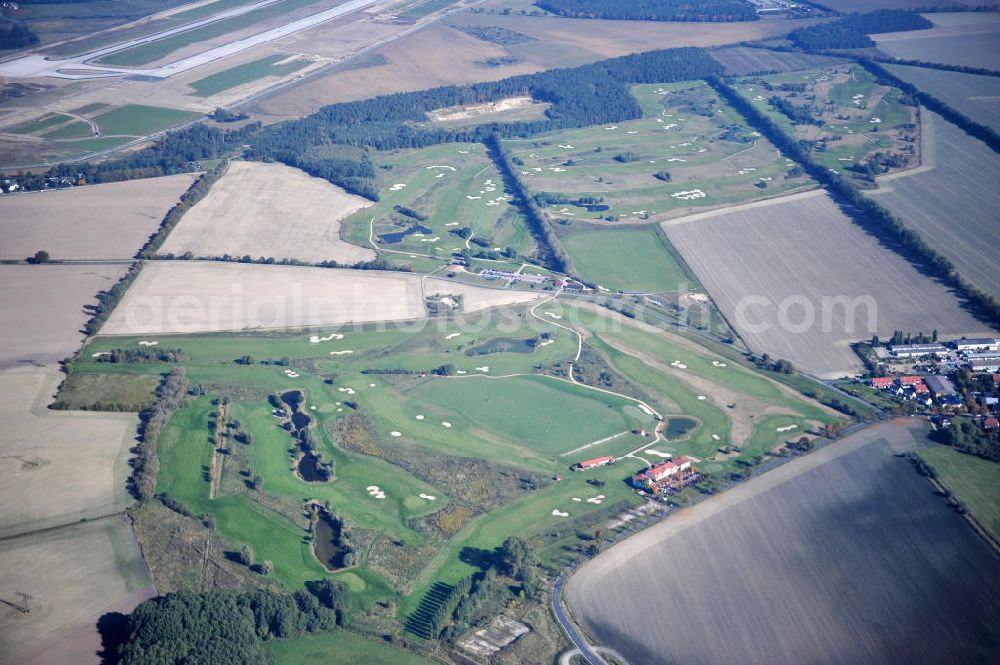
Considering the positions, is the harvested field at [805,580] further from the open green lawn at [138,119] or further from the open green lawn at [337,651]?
the open green lawn at [138,119]

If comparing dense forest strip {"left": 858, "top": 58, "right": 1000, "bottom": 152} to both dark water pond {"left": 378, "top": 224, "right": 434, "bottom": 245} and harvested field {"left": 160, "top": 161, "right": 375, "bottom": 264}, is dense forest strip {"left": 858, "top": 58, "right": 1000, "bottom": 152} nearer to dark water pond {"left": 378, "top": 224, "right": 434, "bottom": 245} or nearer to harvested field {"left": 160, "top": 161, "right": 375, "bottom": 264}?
Result: dark water pond {"left": 378, "top": 224, "right": 434, "bottom": 245}

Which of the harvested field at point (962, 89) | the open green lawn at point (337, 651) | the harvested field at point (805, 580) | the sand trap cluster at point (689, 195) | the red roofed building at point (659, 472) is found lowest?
the harvested field at point (805, 580)

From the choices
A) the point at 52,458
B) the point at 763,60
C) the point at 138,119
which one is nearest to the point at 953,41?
the point at 763,60

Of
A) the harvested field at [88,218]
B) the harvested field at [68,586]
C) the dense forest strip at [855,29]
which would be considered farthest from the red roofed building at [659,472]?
the dense forest strip at [855,29]

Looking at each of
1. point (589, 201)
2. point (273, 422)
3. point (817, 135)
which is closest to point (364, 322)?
point (273, 422)

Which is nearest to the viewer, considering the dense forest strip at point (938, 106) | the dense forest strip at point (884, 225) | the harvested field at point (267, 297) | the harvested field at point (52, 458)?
the harvested field at point (52, 458)
